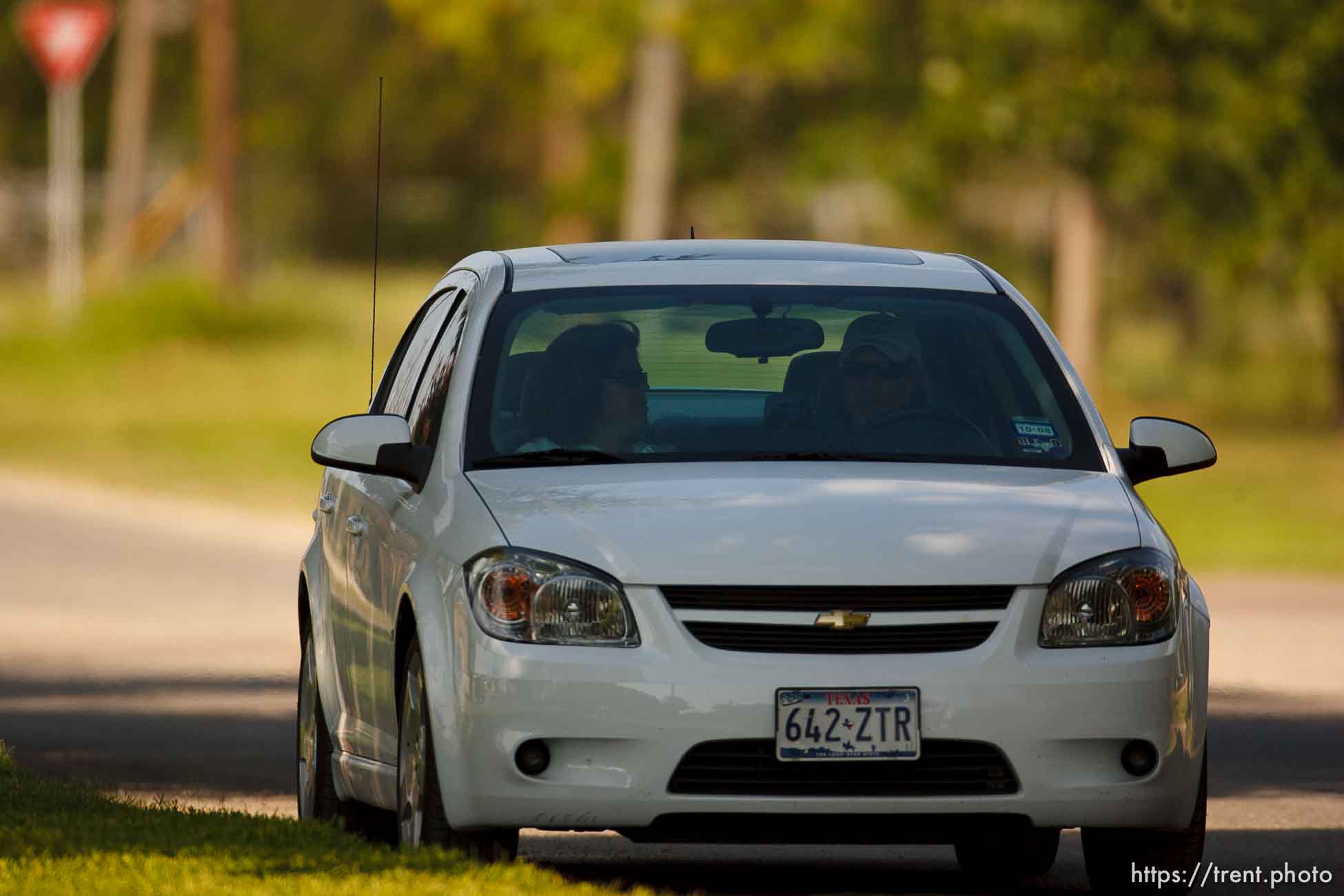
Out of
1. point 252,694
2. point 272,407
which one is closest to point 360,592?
point 252,694

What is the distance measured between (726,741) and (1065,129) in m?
27.4

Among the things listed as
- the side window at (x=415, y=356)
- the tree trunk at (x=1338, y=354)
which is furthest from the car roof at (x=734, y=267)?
the tree trunk at (x=1338, y=354)

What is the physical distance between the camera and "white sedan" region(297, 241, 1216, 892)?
23.2ft

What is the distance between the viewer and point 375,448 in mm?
8047

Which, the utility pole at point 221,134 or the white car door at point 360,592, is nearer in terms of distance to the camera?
the white car door at point 360,592

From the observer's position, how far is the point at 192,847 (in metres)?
7.87

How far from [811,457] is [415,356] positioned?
6.21ft

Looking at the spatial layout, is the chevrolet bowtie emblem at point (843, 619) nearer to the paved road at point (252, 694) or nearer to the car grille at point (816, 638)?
the car grille at point (816, 638)

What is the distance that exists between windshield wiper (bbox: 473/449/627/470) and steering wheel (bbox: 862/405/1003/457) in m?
0.70

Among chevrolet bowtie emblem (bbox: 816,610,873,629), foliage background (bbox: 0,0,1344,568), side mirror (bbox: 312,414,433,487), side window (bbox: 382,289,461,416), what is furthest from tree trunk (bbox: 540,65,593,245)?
chevrolet bowtie emblem (bbox: 816,610,873,629)

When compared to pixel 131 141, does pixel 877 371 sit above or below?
below

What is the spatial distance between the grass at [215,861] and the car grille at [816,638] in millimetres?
684

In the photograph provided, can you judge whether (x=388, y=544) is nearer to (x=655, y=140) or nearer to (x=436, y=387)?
→ (x=436, y=387)

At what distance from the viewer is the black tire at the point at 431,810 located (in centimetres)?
734
